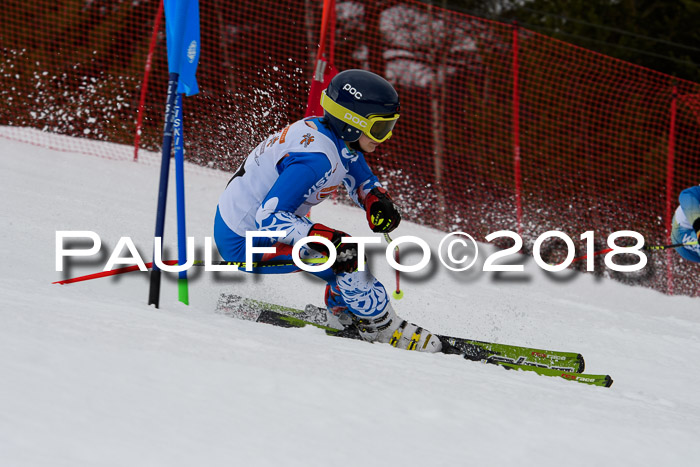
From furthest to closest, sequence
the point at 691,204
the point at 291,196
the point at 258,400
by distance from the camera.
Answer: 1. the point at 691,204
2. the point at 291,196
3. the point at 258,400

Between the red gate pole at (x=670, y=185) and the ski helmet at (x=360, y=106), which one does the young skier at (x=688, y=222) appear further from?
the ski helmet at (x=360, y=106)

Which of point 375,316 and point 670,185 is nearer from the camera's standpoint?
point 375,316

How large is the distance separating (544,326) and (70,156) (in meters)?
5.63

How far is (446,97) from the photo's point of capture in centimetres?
1232

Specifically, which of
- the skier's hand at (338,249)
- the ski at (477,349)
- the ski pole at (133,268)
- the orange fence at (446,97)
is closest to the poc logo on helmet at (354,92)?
the skier's hand at (338,249)

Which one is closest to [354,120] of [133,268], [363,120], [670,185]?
[363,120]

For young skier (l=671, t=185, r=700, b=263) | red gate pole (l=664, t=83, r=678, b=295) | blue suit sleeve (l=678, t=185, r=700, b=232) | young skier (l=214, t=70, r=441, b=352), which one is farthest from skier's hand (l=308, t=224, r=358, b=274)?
red gate pole (l=664, t=83, r=678, b=295)

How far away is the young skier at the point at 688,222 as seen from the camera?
5934mm

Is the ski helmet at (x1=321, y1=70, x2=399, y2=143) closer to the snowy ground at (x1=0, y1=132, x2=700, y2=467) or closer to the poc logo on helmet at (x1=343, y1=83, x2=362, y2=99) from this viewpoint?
the poc logo on helmet at (x1=343, y1=83, x2=362, y2=99)

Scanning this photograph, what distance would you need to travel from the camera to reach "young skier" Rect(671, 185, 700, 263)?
593 cm

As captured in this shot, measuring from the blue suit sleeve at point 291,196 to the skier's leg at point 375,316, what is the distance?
0.30 m

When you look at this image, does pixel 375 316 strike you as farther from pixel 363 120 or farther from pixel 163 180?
pixel 163 180

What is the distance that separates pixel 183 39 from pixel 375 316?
1559 millimetres

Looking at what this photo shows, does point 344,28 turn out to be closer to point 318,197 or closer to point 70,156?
point 70,156
